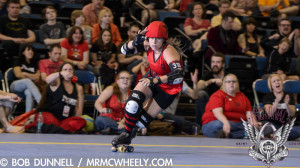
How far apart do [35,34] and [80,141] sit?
347 cm

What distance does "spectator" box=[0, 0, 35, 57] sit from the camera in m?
8.69

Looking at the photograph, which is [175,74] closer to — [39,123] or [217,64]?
[39,123]

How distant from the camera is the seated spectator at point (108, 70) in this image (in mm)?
8570

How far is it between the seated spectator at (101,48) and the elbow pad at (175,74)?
3.62 m

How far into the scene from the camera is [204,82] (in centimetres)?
856

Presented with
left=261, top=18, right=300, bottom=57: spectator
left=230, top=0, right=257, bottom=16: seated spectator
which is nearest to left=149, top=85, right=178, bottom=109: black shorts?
left=261, top=18, right=300, bottom=57: spectator

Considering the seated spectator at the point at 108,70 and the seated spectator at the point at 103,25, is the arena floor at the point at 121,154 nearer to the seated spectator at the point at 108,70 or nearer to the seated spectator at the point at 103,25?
the seated spectator at the point at 108,70

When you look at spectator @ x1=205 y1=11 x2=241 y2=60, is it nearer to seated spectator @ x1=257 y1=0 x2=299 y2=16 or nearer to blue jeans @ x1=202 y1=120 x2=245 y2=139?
blue jeans @ x1=202 y1=120 x2=245 y2=139

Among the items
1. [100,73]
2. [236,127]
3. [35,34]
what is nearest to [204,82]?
[236,127]

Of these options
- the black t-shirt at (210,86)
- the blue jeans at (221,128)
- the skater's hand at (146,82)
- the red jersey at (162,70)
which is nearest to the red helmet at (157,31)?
the red jersey at (162,70)

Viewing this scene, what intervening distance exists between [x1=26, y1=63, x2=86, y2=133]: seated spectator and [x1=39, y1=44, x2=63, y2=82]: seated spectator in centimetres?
47

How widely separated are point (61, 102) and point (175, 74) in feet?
9.59

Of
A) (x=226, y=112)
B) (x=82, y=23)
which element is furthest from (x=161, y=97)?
(x=82, y=23)

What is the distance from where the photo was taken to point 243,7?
37.1ft
